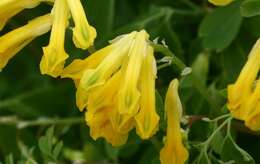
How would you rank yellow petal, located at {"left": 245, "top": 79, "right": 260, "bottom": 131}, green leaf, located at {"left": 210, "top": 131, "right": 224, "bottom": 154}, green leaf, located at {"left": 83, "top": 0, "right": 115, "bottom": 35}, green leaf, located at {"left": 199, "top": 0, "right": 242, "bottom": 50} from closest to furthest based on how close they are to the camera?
yellow petal, located at {"left": 245, "top": 79, "right": 260, "bottom": 131} < green leaf, located at {"left": 210, "top": 131, "right": 224, "bottom": 154} < green leaf, located at {"left": 199, "top": 0, "right": 242, "bottom": 50} < green leaf, located at {"left": 83, "top": 0, "right": 115, "bottom": 35}

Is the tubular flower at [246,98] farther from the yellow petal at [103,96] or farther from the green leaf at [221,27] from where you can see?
the green leaf at [221,27]

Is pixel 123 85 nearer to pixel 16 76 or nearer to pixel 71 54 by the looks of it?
pixel 71 54

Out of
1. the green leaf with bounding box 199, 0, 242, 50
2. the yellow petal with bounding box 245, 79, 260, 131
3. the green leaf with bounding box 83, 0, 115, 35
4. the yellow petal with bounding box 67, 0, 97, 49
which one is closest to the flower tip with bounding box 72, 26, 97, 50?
the yellow petal with bounding box 67, 0, 97, 49

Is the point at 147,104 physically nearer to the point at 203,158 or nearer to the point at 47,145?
the point at 203,158

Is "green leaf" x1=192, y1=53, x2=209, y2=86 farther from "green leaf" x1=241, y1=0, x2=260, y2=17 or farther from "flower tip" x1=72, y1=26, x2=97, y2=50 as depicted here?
Result: "flower tip" x1=72, y1=26, x2=97, y2=50

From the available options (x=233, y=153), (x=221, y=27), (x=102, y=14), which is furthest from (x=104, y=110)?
(x=102, y=14)

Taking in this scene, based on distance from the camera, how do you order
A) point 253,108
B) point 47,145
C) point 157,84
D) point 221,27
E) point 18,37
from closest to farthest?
1. point 253,108
2. point 18,37
3. point 47,145
4. point 221,27
5. point 157,84
